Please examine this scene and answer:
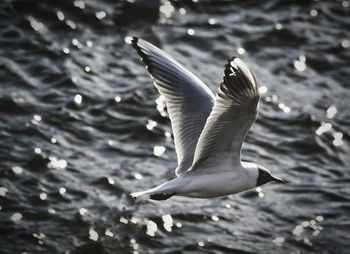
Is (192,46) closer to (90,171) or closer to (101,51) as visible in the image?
(101,51)

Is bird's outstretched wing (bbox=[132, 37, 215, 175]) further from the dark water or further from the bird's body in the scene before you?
the dark water

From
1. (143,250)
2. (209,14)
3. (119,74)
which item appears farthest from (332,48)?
(143,250)

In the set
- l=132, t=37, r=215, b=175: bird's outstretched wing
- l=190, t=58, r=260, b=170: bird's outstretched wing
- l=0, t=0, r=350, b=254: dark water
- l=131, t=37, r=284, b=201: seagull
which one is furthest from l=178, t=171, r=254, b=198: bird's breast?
l=0, t=0, r=350, b=254: dark water

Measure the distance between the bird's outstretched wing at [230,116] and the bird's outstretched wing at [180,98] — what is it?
402mm

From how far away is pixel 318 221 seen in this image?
24.6 feet

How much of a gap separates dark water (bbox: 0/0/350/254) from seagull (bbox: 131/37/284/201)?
3.97ft

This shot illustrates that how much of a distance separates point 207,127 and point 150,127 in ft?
10.5

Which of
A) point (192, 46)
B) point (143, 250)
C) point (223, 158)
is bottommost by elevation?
point (143, 250)

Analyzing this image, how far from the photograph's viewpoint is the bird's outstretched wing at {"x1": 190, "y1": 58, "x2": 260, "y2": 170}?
5223 millimetres

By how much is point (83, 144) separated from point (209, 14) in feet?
12.3

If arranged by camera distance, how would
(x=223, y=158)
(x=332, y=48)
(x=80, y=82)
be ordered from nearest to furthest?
1. (x=223, y=158)
2. (x=80, y=82)
3. (x=332, y=48)

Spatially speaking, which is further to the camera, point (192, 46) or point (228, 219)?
point (192, 46)

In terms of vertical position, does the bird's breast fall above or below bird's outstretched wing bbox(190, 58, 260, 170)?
below

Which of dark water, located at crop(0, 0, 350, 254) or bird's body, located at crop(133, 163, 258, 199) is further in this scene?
dark water, located at crop(0, 0, 350, 254)
